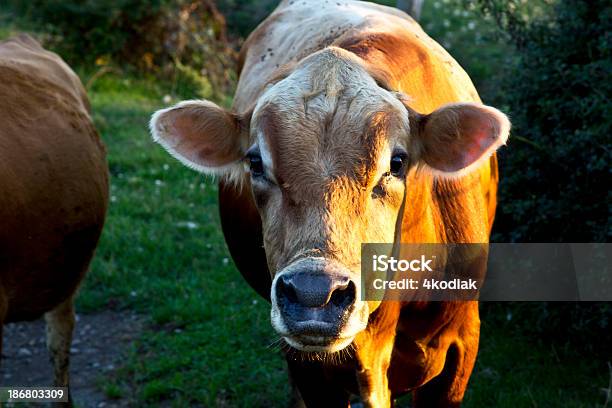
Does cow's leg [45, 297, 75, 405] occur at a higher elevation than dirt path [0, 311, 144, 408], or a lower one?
higher

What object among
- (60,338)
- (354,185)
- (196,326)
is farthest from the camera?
(196,326)

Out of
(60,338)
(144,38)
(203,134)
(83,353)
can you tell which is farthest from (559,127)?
(144,38)

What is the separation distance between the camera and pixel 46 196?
4801 millimetres

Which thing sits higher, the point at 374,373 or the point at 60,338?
the point at 374,373

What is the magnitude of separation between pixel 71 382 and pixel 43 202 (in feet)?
4.53

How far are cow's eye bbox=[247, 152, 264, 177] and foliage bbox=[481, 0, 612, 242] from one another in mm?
2374

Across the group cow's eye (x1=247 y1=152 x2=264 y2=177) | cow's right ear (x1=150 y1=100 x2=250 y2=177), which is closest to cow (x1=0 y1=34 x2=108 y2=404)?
cow's right ear (x1=150 y1=100 x2=250 y2=177)

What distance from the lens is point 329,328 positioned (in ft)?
9.04

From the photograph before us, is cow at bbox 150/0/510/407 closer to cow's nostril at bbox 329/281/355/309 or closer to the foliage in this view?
cow's nostril at bbox 329/281/355/309

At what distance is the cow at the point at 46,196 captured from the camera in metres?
4.63

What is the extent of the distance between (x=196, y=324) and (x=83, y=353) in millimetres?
759

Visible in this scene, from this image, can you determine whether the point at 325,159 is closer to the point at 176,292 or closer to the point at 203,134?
the point at 203,134

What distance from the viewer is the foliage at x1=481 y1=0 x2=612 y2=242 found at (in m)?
5.02

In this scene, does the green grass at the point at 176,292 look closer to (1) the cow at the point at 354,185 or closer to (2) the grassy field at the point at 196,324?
(2) the grassy field at the point at 196,324
